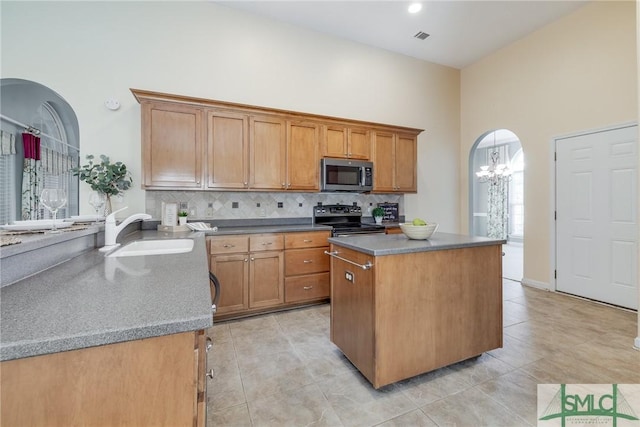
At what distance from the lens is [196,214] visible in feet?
10.9

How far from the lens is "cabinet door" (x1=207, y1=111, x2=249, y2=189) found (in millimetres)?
3033

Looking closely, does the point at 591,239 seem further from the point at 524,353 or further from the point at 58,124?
the point at 58,124

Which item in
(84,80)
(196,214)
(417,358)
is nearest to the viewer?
(417,358)

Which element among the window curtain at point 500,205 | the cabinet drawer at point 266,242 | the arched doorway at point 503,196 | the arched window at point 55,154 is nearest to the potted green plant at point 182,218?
the cabinet drawer at point 266,242

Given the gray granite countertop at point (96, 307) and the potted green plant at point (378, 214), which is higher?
the potted green plant at point (378, 214)

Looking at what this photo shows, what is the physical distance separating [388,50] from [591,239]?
12.5ft

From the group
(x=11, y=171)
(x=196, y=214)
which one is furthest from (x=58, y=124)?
(x=196, y=214)

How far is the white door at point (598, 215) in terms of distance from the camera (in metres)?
3.08

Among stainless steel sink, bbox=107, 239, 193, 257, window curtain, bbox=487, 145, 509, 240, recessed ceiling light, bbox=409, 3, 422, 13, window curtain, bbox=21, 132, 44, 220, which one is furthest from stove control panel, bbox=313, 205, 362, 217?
window curtain, bbox=487, 145, 509, 240

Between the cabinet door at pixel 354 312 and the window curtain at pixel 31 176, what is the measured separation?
383 centimetres

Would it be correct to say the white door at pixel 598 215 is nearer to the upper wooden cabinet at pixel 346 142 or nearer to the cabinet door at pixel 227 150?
the upper wooden cabinet at pixel 346 142

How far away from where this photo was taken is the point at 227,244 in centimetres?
285

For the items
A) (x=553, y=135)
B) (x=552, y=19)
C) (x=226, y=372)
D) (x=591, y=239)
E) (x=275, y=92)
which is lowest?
(x=226, y=372)

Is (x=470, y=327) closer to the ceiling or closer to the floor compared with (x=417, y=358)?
closer to the ceiling
